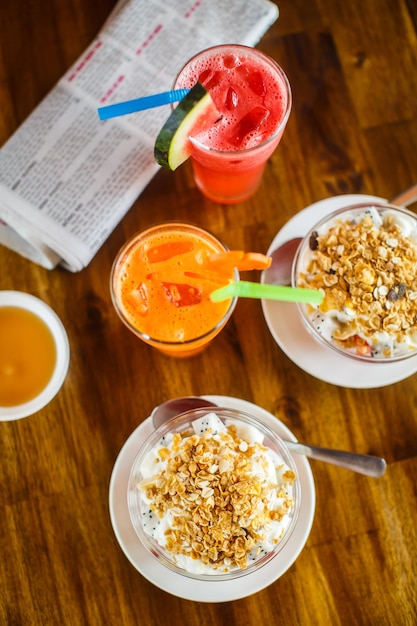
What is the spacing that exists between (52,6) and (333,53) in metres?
0.75

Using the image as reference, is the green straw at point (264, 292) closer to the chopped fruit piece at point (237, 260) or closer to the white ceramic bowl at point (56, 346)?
the chopped fruit piece at point (237, 260)

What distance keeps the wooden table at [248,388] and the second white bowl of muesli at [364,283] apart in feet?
0.63

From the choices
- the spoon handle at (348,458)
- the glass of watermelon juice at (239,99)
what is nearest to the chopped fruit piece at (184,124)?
the glass of watermelon juice at (239,99)

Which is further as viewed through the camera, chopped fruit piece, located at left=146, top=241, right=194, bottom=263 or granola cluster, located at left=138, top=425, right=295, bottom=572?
chopped fruit piece, located at left=146, top=241, right=194, bottom=263

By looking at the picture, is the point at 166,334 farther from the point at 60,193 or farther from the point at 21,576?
the point at 21,576

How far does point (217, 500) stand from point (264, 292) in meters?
0.41

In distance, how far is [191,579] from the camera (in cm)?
127

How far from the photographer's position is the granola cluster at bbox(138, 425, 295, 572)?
1139mm

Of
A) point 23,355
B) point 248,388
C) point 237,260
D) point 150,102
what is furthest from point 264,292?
point 23,355

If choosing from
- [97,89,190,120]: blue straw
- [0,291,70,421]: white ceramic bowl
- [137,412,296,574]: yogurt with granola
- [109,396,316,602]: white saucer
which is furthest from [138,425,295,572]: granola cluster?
[97,89,190,120]: blue straw

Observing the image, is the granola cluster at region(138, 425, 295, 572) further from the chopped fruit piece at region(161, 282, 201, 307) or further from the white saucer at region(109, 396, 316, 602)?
the chopped fruit piece at region(161, 282, 201, 307)

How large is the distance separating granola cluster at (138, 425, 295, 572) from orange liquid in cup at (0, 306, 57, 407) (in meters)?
0.41

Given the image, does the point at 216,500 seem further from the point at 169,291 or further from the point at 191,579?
the point at 169,291

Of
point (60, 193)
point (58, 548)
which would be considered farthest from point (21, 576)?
point (60, 193)
